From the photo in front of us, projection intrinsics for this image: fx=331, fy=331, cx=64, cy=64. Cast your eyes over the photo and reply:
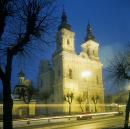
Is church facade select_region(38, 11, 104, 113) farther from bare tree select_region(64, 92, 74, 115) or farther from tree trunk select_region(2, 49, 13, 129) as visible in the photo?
tree trunk select_region(2, 49, 13, 129)

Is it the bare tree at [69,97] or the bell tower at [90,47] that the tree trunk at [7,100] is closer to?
the bare tree at [69,97]

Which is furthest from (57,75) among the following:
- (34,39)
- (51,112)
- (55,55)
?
(34,39)

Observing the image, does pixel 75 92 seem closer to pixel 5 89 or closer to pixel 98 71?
pixel 98 71

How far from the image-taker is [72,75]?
86375 mm

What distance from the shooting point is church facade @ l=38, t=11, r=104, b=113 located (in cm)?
8331

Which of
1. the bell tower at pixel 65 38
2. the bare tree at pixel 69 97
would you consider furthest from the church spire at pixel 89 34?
the bare tree at pixel 69 97

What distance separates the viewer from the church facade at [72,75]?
83.3 meters

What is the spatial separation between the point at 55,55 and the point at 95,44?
1480cm

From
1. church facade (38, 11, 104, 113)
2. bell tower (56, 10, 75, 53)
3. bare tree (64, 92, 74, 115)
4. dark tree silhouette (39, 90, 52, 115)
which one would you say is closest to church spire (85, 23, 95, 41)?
church facade (38, 11, 104, 113)

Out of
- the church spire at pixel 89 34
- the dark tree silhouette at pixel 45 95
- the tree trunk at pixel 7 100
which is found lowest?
the tree trunk at pixel 7 100

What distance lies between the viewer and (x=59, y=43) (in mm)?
86250

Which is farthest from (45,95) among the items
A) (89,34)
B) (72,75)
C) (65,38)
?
(89,34)

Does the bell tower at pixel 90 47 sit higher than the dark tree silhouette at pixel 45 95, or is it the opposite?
the bell tower at pixel 90 47

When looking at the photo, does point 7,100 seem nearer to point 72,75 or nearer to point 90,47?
point 72,75
